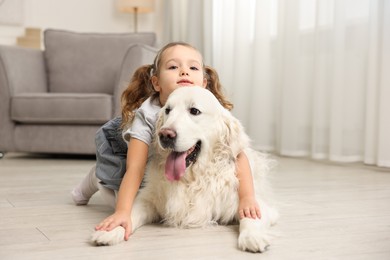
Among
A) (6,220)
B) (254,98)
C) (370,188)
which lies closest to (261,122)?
Result: (254,98)

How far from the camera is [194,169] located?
155 centimetres

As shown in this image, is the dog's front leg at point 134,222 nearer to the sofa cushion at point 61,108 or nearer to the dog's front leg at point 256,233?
the dog's front leg at point 256,233

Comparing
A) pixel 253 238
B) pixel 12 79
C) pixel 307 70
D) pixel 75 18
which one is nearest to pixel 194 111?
pixel 253 238

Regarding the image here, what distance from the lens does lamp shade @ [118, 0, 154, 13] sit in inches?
218

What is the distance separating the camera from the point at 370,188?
7.87 ft

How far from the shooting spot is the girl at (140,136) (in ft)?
5.08

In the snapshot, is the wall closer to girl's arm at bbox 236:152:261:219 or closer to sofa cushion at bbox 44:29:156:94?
sofa cushion at bbox 44:29:156:94

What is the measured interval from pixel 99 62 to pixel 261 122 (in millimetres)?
1421

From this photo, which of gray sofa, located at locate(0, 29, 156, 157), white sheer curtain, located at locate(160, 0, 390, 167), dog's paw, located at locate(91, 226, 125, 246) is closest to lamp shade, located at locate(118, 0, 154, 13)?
white sheer curtain, located at locate(160, 0, 390, 167)

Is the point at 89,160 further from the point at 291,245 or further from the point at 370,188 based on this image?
the point at 291,245

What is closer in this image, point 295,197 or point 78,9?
point 295,197

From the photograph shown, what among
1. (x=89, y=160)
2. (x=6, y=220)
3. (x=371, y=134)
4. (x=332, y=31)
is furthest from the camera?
(x=89, y=160)

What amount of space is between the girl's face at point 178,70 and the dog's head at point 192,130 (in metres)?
0.18

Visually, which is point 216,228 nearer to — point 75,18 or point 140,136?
point 140,136
